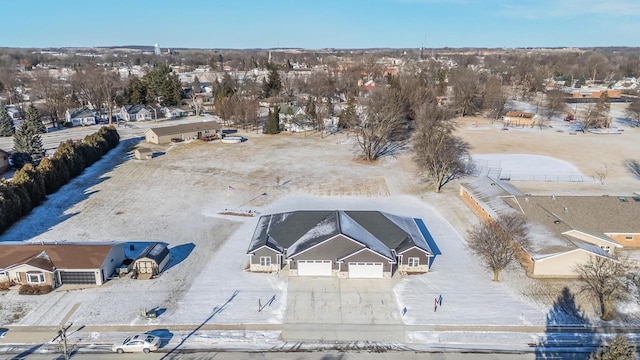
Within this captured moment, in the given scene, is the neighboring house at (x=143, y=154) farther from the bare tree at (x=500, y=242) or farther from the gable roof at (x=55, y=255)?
the bare tree at (x=500, y=242)

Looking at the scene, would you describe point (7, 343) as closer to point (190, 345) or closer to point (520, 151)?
point (190, 345)

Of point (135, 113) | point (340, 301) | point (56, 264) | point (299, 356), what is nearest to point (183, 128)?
point (135, 113)

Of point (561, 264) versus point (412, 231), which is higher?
point (412, 231)

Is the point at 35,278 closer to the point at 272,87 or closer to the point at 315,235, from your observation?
the point at 315,235

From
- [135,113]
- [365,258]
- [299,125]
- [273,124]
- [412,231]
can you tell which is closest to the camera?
[365,258]

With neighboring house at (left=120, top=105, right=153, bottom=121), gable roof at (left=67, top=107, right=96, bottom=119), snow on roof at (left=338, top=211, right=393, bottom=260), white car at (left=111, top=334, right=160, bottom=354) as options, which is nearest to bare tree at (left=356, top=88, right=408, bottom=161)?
snow on roof at (left=338, top=211, right=393, bottom=260)

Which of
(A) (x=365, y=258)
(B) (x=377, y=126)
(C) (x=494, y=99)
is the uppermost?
(C) (x=494, y=99)

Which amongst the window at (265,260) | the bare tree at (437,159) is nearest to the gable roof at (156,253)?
the window at (265,260)
